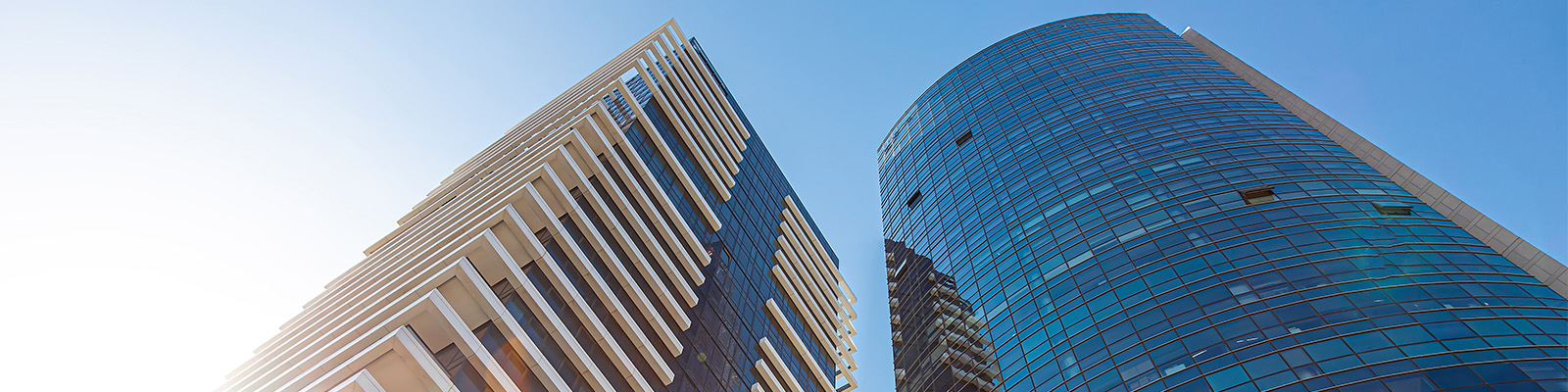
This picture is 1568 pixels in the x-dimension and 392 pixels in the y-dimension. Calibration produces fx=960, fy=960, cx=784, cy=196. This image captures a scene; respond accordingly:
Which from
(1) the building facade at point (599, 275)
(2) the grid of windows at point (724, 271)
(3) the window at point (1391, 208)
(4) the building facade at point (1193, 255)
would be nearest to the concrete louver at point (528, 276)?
(1) the building facade at point (599, 275)

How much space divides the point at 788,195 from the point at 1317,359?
43424 millimetres

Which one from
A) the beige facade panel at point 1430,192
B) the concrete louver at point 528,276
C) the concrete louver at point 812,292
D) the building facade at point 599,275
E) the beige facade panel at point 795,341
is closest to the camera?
the concrete louver at point 528,276

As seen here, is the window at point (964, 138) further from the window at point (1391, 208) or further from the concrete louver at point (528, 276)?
the window at point (1391, 208)

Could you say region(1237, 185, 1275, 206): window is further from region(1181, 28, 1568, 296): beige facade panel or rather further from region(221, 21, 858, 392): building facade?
region(221, 21, 858, 392): building facade

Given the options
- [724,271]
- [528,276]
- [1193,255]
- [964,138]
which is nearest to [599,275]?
[528,276]

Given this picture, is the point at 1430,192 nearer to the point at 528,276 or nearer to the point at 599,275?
the point at 599,275

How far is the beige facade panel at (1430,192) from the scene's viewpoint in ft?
166

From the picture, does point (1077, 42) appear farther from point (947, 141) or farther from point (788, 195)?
point (788, 195)

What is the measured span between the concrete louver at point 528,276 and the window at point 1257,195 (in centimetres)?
3310

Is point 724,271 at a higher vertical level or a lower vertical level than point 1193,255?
higher

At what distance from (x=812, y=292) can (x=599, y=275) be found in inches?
1142

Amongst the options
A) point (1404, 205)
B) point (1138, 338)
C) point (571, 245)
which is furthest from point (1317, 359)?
point (571, 245)

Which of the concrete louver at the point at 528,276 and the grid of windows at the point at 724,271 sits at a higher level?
the concrete louver at the point at 528,276

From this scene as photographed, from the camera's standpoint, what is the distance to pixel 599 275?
4419cm
